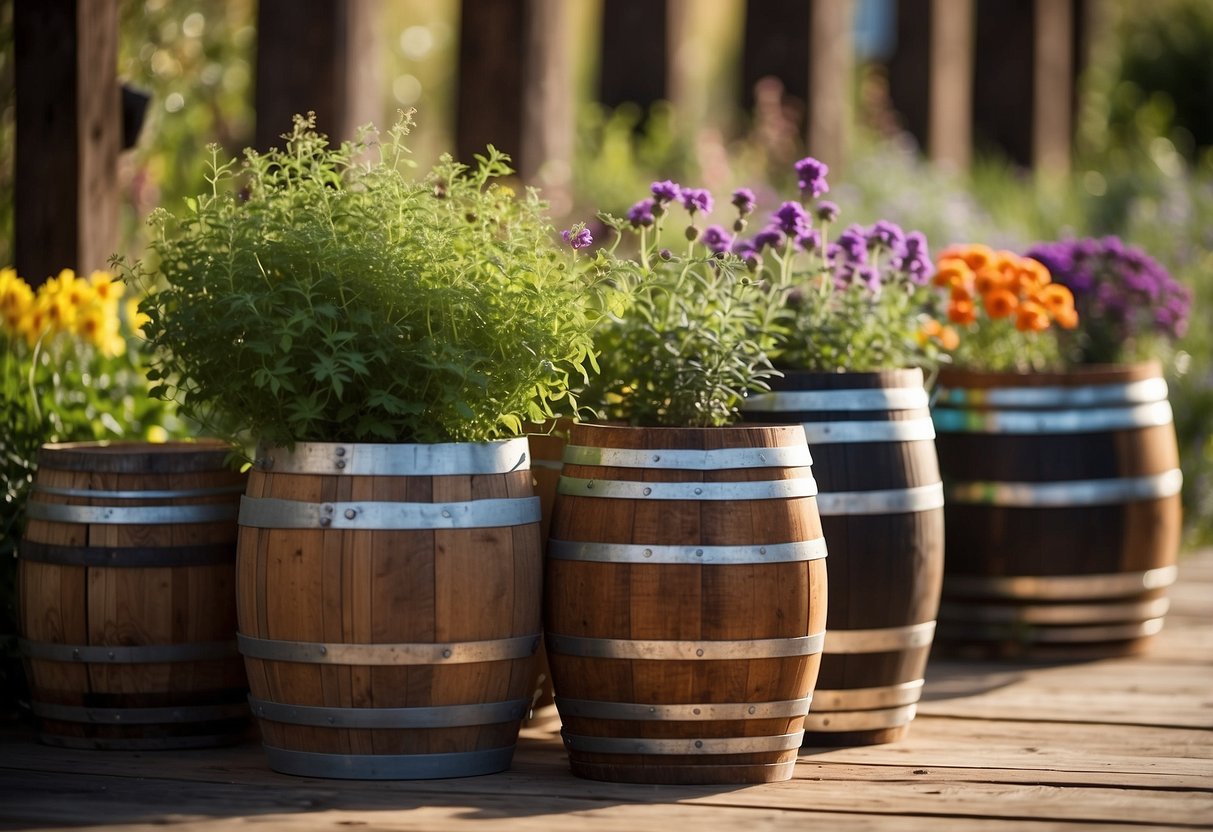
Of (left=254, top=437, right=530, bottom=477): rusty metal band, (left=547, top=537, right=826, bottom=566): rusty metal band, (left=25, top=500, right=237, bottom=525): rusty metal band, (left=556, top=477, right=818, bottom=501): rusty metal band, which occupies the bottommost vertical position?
(left=547, top=537, right=826, bottom=566): rusty metal band

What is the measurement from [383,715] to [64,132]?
2.24 metres

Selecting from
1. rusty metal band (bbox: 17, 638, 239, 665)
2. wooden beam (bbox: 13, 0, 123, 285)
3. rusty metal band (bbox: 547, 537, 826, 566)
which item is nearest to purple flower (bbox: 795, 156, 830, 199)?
rusty metal band (bbox: 547, 537, 826, 566)

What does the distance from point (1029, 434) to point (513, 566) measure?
2.00 meters

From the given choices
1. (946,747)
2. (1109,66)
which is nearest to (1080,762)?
(946,747)

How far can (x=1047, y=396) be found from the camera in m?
4.82

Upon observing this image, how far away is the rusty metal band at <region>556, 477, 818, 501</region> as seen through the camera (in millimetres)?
3371

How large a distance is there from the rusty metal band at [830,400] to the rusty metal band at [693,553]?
0.50m

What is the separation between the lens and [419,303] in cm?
341

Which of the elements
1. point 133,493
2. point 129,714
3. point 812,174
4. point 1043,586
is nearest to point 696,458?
point 812,174

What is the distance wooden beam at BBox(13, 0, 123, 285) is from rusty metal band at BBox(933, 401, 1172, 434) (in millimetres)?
2559

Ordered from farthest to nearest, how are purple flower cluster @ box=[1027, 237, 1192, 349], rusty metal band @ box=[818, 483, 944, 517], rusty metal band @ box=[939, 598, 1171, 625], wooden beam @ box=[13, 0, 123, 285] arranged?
purple flower cluster @ box=[1027, 237, 1192, 349], rusty metal band @ box=[939, 598, 1171, 625], wooden beam @ box=[13, 0, 123, 285], rusty metal band @ box=[818, 483, 944, 517]

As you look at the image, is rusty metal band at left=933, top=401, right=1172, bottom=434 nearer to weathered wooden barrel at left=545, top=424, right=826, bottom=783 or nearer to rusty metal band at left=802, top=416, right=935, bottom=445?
rusty metal band at left=802, top=416, right=935, bottom=445

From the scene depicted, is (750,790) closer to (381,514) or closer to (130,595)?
(381,514)

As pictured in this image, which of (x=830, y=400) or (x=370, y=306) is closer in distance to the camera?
(x=370, y=306)
